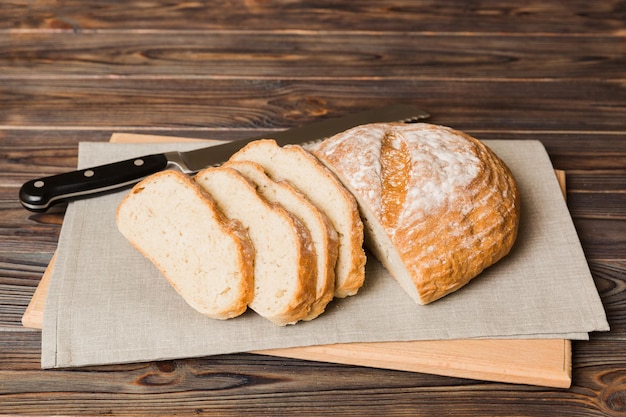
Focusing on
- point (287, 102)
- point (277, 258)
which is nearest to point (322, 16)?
point (287, 102)

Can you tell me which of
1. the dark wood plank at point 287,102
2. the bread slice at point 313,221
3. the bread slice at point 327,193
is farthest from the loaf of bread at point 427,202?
the dark wood plank at point 287,102

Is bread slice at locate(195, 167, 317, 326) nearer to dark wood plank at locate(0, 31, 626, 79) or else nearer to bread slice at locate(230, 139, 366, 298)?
bread slice at locate(230, 139, 366, 298)

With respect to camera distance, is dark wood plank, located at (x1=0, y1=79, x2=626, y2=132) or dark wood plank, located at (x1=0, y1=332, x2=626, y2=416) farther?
dark wood plank, located at (x1=0, y1=79, x2=626, y2=132)

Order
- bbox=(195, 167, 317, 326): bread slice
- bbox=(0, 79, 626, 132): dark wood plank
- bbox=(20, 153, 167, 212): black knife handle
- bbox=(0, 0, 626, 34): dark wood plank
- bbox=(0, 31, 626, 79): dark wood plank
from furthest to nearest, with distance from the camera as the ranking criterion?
1. bbox=(0, 0, 626, 34): dark wood plank
2. bbox=(0, 31, 626, 79): dark wood plank
3. bbox=(0, 79, 626, 132): dark wood plank
4. bbox=(20, 153, 167, 212): black knife handle
5. bbox=(195, 167, 317, 326): bread slice

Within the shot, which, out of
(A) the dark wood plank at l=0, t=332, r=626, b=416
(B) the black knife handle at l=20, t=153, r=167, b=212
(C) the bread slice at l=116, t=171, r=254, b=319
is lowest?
(A) the dark wood plank at l=0, t=332, r=626, b=416

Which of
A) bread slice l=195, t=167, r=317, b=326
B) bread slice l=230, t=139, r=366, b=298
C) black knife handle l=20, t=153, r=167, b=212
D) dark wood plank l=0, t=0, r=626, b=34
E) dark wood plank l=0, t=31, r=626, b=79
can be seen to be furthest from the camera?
dark wood plank l=0, t=0, r=626, b=34

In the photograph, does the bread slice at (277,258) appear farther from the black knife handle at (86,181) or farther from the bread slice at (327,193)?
the black knife handle at (86,181)

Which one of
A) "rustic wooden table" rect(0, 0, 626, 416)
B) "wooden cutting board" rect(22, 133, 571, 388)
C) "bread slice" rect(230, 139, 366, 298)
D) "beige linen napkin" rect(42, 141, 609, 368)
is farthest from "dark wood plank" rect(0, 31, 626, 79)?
"wooden cutting board" rect(22, 133, 571, 388)
